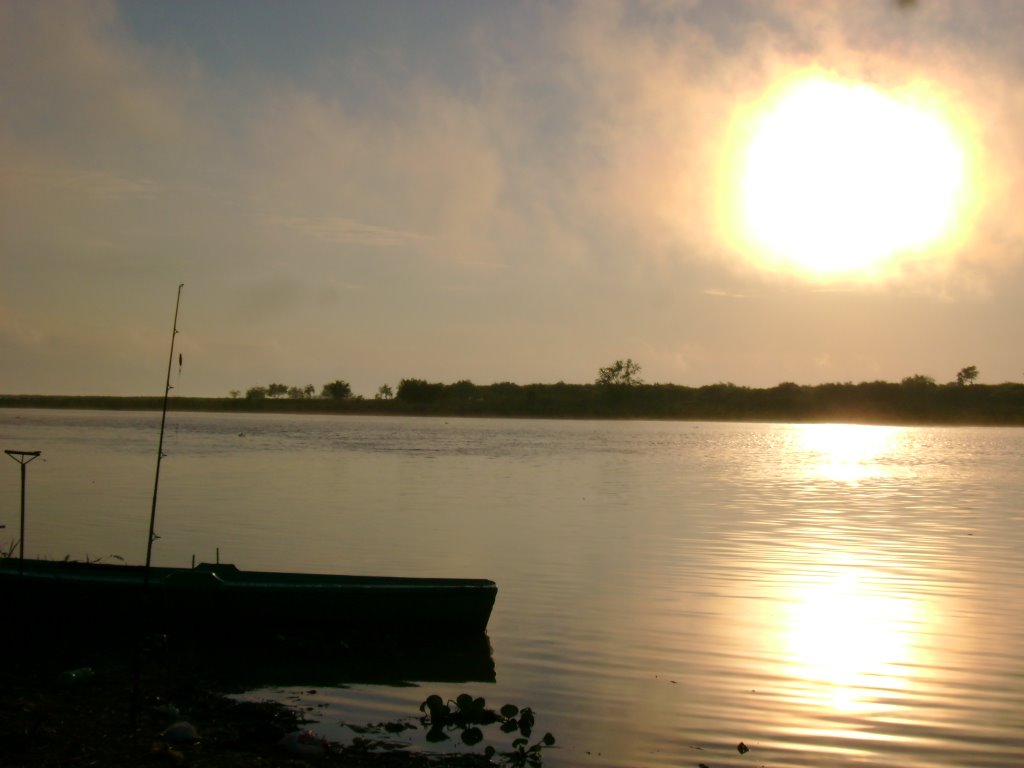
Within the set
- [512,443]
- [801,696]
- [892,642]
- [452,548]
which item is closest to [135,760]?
[801,696]

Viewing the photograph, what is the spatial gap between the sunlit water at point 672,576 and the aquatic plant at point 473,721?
21 cm

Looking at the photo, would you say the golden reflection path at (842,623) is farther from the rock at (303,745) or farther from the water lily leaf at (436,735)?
the rock at (303,745)

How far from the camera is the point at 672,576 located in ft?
60.1

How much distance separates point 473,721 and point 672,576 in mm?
9374

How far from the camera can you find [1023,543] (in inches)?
894

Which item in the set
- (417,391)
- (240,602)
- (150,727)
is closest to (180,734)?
(150,727)

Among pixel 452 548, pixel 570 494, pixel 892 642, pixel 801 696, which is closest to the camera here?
pixel 801 696

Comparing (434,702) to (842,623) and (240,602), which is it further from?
(842,623)

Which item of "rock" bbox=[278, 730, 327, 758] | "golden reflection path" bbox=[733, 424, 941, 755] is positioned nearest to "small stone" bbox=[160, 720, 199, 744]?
"rock" bbox=[278, 730, 327, 758]

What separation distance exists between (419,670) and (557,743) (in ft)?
9.49

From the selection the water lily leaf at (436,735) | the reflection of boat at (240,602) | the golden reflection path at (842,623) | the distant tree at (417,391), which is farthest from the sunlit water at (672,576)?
the distant tree at (417,391)

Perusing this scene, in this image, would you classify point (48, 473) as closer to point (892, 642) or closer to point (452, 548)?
point (452, 548)

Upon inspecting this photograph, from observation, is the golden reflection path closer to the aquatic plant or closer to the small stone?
the aquatic plant

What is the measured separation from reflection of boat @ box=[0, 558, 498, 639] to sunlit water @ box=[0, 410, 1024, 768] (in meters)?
0.99
